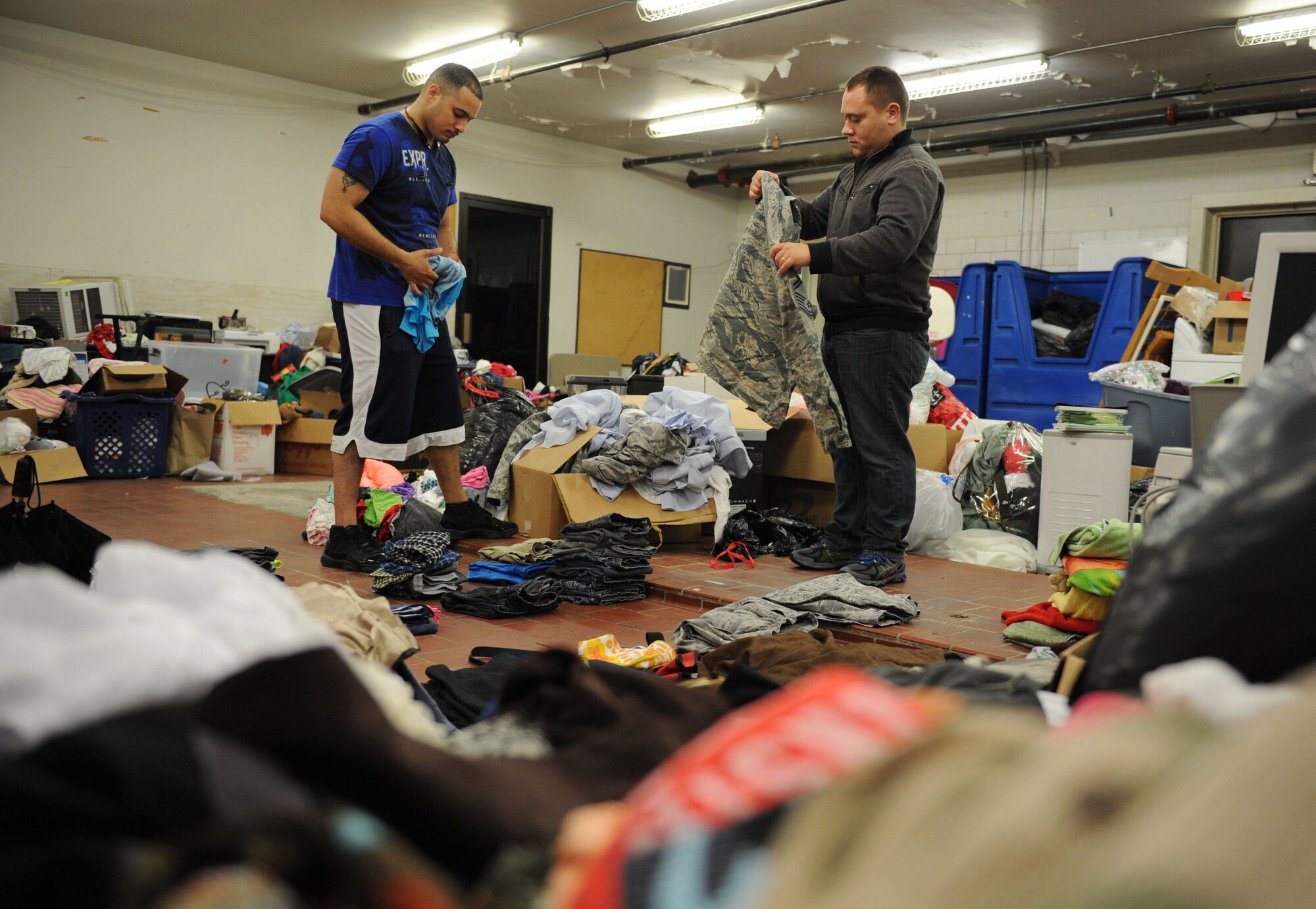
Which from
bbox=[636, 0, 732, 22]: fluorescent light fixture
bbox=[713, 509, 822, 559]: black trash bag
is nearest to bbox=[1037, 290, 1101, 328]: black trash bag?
bbox=[636, 0, 732, 22]: fluorescent light fixture

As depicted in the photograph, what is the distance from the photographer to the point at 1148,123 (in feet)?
30.7

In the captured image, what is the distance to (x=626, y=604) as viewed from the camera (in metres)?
3.54

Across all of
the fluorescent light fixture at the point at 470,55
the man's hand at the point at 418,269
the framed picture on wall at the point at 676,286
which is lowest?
the man's hand at the point at 418,269

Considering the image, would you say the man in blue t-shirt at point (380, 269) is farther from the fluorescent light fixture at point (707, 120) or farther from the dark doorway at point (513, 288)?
the dark doorway at point (513, 288)

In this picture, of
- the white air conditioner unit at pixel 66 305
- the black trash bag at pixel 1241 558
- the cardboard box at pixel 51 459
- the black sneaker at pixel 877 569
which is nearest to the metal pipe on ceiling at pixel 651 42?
the white air conditioner unit at pixel 66 305

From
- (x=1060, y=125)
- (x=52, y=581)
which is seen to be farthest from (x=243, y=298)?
Result: (x=52, y=581)

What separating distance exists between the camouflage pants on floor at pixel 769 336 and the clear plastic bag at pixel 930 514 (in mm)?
786

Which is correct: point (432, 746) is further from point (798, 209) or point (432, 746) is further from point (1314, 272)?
point (798, 209)

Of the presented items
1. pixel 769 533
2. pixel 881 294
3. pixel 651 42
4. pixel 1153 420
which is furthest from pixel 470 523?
pixel 651 42

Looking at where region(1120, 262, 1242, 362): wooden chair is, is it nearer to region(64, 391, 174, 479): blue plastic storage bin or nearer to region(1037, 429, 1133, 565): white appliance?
region(1037, 429, 1133, 565): white appliance

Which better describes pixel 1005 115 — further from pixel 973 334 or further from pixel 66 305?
pixel 66 305

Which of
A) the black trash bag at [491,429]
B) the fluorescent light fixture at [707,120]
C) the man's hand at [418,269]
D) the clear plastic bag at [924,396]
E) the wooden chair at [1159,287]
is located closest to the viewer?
the man's hand at [418,269]

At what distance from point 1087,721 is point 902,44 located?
840 centimetres

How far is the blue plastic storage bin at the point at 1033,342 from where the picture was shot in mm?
8117
